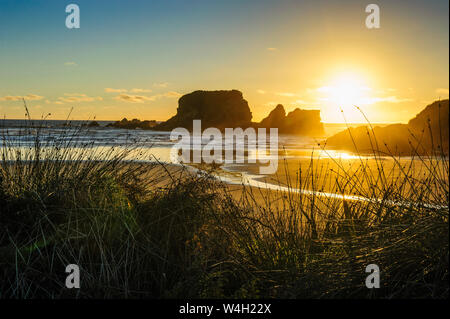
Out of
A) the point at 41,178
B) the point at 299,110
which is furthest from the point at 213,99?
the point at 41,178

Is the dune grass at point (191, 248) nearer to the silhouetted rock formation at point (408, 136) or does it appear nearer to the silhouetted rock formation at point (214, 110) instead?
the silhouetted rock formation at point (408, 136)

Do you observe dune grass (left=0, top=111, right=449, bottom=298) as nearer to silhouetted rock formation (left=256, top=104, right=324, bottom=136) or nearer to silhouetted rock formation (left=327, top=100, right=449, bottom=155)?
silhouetted rock formation (left=327, top=100, right=449, bottom=155)

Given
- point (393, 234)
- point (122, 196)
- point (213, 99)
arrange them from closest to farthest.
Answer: point (393, 234)
point (122, 196)
point (213, 99)

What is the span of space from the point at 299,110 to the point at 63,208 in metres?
79.9

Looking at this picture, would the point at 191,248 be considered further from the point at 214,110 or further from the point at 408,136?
the point at 214,110

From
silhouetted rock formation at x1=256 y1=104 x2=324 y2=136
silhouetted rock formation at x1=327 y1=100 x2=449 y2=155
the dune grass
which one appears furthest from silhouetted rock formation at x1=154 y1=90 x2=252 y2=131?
the dune grass

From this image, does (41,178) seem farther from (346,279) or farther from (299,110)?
(299,110)

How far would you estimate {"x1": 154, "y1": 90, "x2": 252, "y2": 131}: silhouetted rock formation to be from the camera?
89750 mm

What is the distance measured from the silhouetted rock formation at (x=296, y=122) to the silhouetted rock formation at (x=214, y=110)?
25.0 ft

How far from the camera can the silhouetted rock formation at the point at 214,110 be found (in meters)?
89.8
